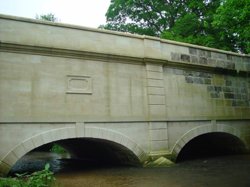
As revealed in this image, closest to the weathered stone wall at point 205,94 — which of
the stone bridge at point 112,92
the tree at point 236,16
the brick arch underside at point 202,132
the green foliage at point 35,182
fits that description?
the stone bridge at point 112,92

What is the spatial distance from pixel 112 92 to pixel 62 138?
7.40 ft

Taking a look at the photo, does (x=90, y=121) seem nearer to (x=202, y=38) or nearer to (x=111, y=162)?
(x=111, y=162)

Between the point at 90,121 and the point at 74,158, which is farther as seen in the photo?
the point at 74,158

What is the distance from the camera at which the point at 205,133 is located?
37.7 ft

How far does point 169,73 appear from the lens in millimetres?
10922

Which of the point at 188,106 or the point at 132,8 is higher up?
the point at 132,8

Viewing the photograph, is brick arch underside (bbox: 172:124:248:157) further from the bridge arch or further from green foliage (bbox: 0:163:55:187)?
green foliage (bbox: 0:163:55:187)

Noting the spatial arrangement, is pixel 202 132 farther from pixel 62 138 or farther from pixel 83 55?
pixel 62 138

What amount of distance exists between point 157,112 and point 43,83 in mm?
4010

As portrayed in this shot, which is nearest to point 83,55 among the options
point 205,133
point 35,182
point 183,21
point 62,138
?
point 62,138

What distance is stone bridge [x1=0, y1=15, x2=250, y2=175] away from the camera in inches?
319

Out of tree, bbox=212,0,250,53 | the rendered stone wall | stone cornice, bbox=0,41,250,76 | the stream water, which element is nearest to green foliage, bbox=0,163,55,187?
the stream water

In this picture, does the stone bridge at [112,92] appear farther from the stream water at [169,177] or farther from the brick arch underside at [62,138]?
the stream water at [169,177]

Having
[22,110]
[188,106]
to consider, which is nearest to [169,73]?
[188,106]
